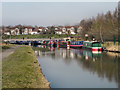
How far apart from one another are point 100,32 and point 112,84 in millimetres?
42679

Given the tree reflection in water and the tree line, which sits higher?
the tree line

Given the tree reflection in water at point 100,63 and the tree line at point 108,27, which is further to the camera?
the tree line at point 108,27

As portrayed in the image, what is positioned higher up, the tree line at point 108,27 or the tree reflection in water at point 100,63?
the tree line at point 108,27

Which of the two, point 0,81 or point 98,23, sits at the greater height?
point 98,23

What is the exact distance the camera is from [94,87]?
15.0 metres

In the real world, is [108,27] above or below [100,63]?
above

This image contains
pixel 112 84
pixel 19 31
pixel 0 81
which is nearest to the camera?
pixel 0 81

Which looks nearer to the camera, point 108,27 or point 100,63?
point 100,63

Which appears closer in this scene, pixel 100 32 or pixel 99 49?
pixel 99 49

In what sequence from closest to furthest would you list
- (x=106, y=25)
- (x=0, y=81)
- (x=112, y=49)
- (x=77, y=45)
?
(x=0, y=81) → (x=112, y=49) → (x=106, y=25) → (x=77, y=45)

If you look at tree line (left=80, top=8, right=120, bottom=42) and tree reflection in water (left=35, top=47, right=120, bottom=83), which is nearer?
tree reflection in water (left=35, top=47, right=120, bottom=83)

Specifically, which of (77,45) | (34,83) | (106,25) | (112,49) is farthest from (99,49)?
(34,83)

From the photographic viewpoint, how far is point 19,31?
180m

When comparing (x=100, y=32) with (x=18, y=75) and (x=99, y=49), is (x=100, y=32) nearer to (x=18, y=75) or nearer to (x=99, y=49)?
(x=99, y=49)
